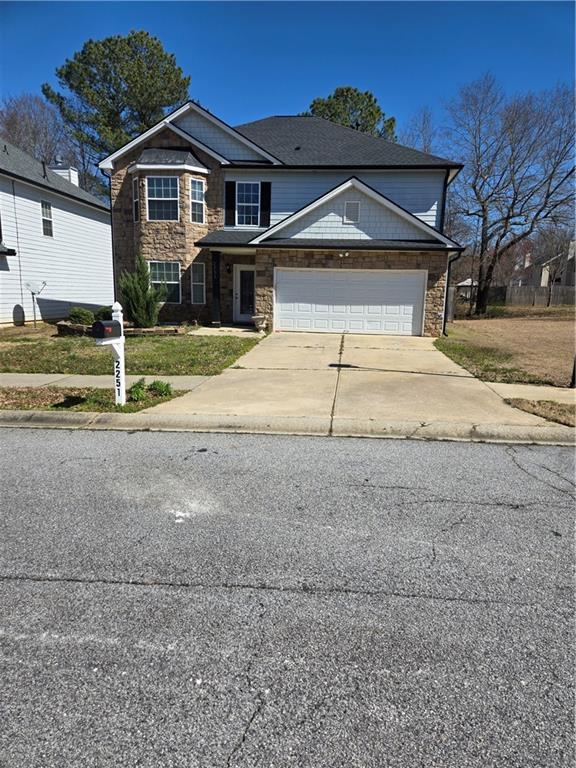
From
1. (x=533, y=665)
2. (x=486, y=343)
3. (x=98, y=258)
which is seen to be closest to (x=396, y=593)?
(x=533, y=665)

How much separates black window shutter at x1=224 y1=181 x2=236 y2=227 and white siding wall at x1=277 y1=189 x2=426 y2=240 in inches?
127

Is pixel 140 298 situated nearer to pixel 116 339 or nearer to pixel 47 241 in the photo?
pixel 47 241

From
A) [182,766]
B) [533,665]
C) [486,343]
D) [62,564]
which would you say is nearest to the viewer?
[182,766]

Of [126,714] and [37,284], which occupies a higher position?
[37,284]

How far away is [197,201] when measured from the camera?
19484mm

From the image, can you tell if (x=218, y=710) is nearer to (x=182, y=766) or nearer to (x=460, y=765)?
(x=182, y=766)

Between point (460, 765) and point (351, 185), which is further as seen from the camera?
point (351, 185)

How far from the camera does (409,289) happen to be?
17.2 m

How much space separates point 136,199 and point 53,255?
4.89 meters

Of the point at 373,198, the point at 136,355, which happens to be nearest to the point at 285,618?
the point at 136,355

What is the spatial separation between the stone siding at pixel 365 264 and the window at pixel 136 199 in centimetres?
592

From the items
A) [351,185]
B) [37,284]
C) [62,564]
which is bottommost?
[62,564]

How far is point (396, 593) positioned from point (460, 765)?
1095 mm

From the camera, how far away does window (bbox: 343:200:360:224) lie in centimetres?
1720
